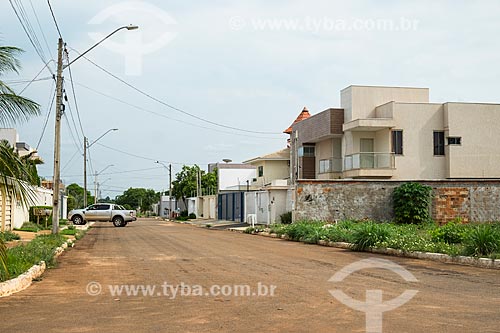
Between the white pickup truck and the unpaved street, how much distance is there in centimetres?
2920

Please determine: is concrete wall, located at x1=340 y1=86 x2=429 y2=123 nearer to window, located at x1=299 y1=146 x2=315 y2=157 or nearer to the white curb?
window, located at x1=299 y1=146 x2=315 y2=157

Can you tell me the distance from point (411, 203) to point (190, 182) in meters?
50.1

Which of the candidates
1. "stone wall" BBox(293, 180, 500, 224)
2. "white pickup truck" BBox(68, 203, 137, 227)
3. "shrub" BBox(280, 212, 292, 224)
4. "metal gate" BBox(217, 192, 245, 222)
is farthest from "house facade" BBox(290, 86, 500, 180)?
"white pickup truck" BBox(68, 203, 137, 227)

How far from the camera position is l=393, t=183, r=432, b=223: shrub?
105 ft

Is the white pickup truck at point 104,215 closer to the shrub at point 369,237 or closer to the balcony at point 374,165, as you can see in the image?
the balcony at point 374,165

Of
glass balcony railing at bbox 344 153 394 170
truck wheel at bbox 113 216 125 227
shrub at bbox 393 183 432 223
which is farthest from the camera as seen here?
truck wheel at bbox 113 216 125 227

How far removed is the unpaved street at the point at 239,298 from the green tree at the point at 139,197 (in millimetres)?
128582

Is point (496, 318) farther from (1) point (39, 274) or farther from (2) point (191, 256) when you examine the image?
(2) point (191, 256)

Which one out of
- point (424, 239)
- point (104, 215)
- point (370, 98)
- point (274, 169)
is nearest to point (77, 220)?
point (104, 215)

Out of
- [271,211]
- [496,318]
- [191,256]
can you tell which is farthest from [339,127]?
[496,318]

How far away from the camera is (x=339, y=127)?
42688mm

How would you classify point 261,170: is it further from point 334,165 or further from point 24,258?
point 24,258

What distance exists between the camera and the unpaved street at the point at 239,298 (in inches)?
322

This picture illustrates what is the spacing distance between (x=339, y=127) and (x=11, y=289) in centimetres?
3370
